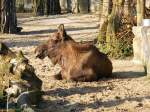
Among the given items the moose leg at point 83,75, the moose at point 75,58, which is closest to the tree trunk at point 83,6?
the moose at point 75,58

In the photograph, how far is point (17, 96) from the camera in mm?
7789

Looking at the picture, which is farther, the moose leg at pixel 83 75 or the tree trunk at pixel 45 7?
the tree trunk at pixel 45 7

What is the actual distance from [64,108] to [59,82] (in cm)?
181

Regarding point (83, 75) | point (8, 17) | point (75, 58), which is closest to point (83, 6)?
point (8, 17)

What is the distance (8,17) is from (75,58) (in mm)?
7953

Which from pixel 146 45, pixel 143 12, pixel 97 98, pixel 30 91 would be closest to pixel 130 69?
pixel 146 45

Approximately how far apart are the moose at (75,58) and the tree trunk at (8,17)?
23.8 ft

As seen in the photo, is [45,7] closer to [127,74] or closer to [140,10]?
[140,10]

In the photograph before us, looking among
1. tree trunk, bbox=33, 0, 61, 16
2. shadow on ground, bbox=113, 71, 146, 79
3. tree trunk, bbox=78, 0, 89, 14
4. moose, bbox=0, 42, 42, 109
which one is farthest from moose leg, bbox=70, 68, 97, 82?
tree trunk, bbox=78, 0, 89, 14

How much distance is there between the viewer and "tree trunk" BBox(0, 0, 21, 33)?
17.2 metres

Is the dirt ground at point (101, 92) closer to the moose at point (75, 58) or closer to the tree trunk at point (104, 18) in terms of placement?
the moose at point (75, 58)

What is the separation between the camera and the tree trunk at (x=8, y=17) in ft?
56.6

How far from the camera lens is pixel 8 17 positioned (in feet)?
57.1

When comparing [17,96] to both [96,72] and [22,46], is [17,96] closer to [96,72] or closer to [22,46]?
[96,72]
